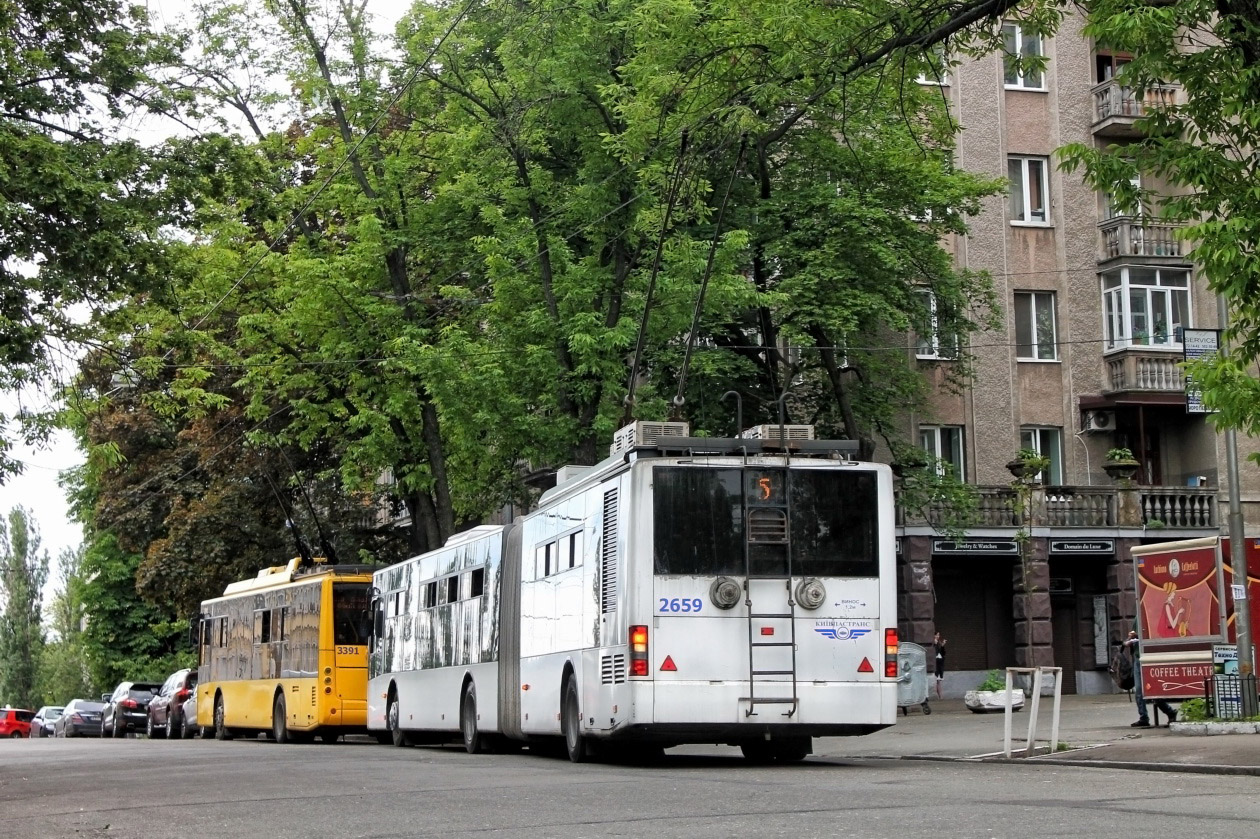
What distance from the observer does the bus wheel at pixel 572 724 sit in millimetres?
19531

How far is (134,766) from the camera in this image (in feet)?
70.3

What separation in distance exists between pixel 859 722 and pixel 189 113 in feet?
34.4

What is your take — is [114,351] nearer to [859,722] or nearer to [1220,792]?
[859,722]

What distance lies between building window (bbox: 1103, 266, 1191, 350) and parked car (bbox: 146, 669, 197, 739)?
917 inches

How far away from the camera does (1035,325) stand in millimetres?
44531

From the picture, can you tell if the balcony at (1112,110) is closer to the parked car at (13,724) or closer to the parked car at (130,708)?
the parked car at (130,708)

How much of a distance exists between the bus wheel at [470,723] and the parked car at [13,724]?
42480 millimetres

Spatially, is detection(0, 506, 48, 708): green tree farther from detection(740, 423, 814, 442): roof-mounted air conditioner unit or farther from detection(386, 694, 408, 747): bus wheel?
detection(740, 423, 814, 442): roof-mounted air conditioner unit

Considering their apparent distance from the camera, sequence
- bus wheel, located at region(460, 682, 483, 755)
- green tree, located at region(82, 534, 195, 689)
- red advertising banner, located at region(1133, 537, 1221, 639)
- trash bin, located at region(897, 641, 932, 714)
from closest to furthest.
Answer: red advertising banner, located at region(1133, 537, 1221, 639)
bus wheel, located at region(460, 682, 483, 755)
trash bin, located at region(897, 641, 932, 714)
green tree, located at region(82, 534, 195, 689)

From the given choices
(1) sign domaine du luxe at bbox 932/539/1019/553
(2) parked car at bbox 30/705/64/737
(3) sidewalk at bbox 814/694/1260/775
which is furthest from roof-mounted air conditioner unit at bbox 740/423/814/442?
(2) parked car at bbox 30/705/64/737

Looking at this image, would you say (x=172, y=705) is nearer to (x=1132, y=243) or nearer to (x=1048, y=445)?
(x=1048, y=445)

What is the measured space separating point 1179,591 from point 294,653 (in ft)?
52.4

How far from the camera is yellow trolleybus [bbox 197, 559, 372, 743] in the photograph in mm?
31406

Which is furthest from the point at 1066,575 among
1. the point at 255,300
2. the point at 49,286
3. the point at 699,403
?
the point at 49,286
